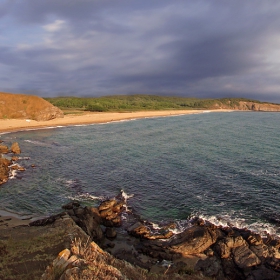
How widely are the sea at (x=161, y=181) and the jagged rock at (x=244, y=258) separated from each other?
13.3 ft

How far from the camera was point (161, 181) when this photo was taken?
3469 cm

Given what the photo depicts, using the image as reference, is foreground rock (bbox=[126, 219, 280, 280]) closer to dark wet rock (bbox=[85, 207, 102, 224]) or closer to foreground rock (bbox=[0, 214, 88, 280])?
dark wet rock (bbox=[85, 207, 102, 224])

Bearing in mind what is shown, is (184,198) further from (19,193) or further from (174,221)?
(19,193)

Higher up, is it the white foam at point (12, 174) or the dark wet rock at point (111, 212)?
the white foam at point (12, 174)

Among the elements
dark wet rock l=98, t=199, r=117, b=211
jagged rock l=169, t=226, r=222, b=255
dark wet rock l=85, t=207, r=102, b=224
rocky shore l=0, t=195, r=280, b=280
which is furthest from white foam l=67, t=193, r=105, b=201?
jagged rock l=169, t=226, r=222, b=255

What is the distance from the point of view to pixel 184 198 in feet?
95.6

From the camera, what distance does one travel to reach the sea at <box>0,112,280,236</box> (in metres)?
26.0

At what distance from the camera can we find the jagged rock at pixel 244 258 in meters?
18.0

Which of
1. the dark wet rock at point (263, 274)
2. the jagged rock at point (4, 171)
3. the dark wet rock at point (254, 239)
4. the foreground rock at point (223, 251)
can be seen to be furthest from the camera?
the jagged rock at point (4, 171)

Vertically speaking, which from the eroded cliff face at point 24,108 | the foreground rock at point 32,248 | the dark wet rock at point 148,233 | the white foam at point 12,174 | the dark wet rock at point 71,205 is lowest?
the dark wet rock at point 148,233

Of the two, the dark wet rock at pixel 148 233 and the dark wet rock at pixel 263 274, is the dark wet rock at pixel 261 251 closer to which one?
the dark wet rock at pixel 263 274

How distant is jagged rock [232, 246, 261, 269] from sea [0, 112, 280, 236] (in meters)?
4.06

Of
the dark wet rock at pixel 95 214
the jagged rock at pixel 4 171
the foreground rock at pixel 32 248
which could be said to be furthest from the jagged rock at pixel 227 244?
the jagged rock at pixel 4 171

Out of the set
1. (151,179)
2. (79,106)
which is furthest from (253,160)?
(79,106)
